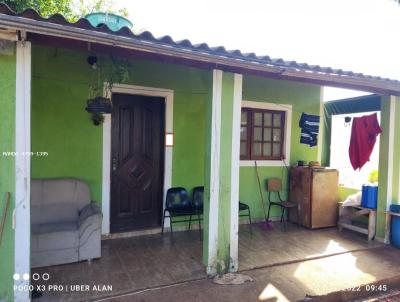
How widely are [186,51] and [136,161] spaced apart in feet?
7.87

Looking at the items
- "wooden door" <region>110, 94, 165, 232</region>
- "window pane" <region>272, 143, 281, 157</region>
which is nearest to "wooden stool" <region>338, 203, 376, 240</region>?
"window pane" <region>272, 143, 281, 157</region>

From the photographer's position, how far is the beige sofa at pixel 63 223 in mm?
3373

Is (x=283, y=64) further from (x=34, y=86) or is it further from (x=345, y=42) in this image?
(x=345, y=42)

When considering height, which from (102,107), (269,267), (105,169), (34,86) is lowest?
(269,267)

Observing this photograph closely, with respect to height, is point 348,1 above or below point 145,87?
above

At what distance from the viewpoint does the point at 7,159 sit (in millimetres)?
2477

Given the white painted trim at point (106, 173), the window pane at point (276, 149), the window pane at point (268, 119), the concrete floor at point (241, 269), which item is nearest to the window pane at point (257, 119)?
the window pane at point (268, 119)

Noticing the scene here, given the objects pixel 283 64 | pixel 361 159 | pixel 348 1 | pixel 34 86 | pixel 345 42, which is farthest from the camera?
pixel 345 42

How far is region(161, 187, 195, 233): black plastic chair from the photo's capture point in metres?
4.59

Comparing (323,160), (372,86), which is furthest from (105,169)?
(323,160)

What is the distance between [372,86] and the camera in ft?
12.9

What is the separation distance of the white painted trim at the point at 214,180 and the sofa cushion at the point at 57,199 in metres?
1.87

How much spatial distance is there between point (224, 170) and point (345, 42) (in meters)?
6.92

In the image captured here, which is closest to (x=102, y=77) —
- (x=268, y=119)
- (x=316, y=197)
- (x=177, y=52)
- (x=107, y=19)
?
(x=107, y=19)
